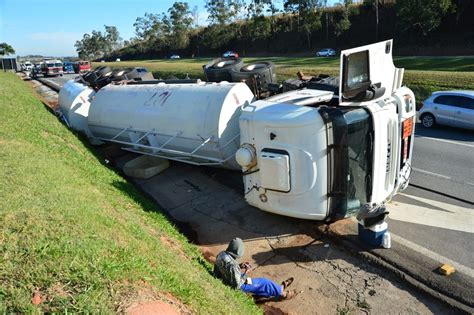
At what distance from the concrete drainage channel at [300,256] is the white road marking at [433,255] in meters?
0.65

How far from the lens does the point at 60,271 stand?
11.9 ft

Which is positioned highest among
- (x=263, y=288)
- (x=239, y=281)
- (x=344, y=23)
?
(x=344, y=23)

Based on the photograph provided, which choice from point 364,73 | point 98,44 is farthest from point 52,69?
point 98,44

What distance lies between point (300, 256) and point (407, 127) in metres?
3.00

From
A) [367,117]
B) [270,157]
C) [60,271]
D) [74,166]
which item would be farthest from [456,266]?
[74,166]

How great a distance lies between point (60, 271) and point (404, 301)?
13.6ft

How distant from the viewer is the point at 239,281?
5.30m

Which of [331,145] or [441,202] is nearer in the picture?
[331,145]

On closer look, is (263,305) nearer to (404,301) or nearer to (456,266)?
(404,301)

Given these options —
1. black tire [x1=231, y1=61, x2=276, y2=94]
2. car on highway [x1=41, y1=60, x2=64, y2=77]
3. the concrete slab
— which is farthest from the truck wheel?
car on highway [x1=41, y1=60, x2=64, y2=77]

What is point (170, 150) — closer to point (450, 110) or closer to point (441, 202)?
point (441, 202)

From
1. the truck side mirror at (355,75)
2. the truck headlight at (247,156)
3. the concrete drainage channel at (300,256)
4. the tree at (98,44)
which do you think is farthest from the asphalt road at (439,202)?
the tree at (98,44)

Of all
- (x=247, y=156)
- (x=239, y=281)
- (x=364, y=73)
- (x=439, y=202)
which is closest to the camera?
(x=239, y=281)

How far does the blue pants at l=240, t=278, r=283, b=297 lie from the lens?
5324 mm
